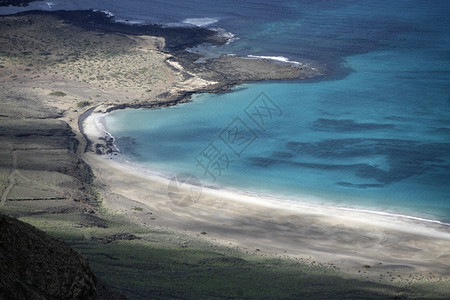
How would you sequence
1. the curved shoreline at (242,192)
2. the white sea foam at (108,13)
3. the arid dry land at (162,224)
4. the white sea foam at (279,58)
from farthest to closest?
the white sea foam at (108,13) → the white sea foam at (279,58) → the curved shoreline at (242,192) → the arid dry land at (162,224)

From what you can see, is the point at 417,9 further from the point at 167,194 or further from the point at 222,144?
the point at 167,194

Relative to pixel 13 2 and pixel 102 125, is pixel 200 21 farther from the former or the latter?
pixel 102 125

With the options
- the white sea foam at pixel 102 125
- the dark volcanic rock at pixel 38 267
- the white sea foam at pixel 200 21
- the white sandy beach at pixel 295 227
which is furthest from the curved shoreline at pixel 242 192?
the white sea foam at pixel 200 21

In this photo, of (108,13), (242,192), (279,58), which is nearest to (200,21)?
(108,13)

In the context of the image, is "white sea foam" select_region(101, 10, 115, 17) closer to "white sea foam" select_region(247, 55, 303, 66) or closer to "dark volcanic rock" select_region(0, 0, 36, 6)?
"dark volcanic rock" select_region(0, 0, 36, 6)

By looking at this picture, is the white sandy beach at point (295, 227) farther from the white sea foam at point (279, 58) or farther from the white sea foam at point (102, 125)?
the white sea foam at point (279, 58)

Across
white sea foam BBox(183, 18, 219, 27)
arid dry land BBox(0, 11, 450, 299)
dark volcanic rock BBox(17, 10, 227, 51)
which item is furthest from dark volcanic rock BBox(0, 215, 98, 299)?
white sea foam BBox(183, 18, 219, 27)
